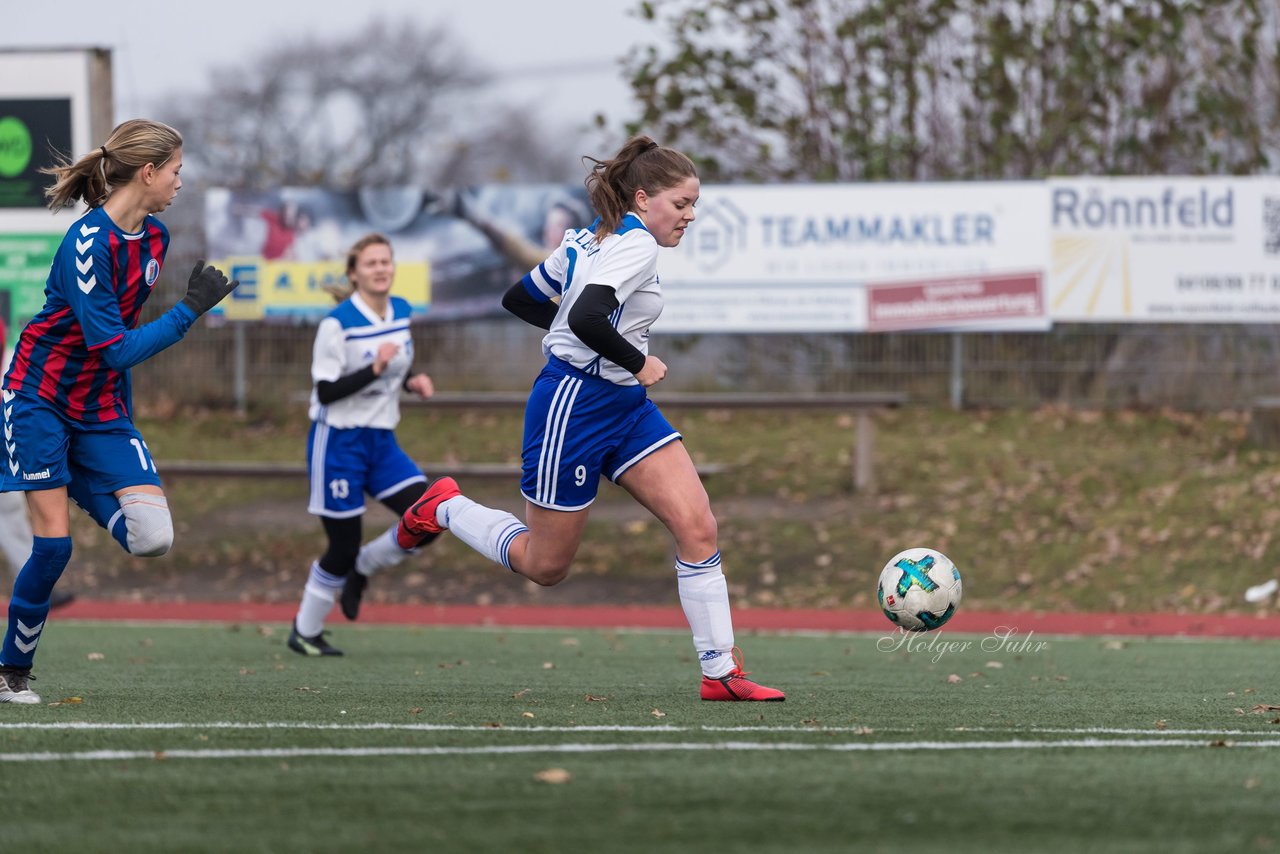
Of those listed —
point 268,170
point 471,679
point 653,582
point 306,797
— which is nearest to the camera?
point 306,797

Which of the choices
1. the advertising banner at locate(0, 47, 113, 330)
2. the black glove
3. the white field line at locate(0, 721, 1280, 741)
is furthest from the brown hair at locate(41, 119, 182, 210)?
the advertising banner at locate(0, 47, 113, 330)

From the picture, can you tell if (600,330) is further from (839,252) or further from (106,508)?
(839,252)

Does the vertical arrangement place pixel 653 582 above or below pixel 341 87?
below

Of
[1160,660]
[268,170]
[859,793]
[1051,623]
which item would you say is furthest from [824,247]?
[268,170]

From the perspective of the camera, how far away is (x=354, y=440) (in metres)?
8.62

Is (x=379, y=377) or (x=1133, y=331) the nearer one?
(x=379, y=377)

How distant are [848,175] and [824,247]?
260cm

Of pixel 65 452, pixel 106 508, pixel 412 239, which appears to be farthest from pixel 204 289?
pixel 412 239

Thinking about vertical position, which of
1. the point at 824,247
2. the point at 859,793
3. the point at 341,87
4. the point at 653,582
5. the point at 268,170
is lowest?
the point at 653,582

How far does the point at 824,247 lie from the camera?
16.6 metres

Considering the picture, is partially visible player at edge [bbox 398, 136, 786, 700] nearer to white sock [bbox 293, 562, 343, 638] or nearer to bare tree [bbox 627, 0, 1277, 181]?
white sock [bbox 293, 562, 343, 638]

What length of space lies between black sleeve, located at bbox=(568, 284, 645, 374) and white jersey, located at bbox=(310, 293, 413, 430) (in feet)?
10.5

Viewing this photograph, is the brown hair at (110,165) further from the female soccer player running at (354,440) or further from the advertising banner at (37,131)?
the advertising banner at (37,131)

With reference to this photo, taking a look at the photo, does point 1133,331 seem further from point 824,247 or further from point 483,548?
point 483,548
